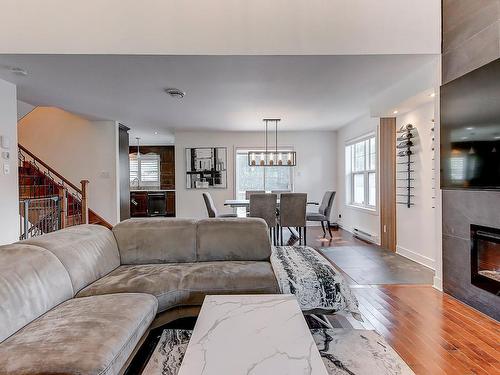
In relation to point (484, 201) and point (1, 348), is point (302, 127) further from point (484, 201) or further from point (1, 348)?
point (1, 348)

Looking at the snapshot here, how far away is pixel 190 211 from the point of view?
7.55m

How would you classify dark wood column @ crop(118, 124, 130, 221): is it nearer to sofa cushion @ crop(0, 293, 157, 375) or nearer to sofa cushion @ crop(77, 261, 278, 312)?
sofa cushion @ crop(77, 261, 278, 312)

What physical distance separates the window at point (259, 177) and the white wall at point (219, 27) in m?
4.68

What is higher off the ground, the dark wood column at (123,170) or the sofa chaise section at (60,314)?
the dark wood column at (123,170)

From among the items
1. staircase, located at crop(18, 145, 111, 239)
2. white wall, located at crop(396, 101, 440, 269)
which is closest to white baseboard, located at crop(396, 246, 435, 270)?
white wall, located at crop(396, 101, 440, 269)

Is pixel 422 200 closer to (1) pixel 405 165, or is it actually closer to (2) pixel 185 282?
(1) pixel 405 165

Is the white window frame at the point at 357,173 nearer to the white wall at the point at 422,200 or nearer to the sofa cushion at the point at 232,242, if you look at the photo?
the white wall at the point at 422,200

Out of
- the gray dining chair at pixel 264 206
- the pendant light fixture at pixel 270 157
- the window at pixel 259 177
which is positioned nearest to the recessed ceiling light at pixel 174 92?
the gray dining chair at pixel 264 206

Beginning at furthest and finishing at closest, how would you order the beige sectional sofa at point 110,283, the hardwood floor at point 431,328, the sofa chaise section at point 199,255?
the sofa chaise section at point 199,255 < the hardwood floor at point 431,328 < the beige sectional sofa at point 110,283

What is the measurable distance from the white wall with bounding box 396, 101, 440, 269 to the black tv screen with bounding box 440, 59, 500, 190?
114 centimetres

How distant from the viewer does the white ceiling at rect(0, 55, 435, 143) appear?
323 cm

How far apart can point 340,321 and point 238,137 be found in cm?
569

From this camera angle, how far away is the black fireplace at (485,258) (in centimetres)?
252

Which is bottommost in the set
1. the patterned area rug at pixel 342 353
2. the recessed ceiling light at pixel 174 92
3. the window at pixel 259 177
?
the patterned area rug at pixel 342 353
